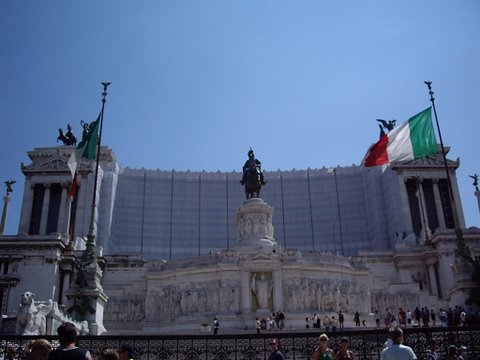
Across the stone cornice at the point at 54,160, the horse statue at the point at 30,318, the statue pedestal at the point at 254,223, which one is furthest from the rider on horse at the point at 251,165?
the stone cornice at the point at 54,160

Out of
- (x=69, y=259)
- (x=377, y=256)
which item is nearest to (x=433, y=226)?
(x=377, y=256)

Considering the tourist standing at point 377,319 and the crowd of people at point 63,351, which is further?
the tourist standing at point 377,319

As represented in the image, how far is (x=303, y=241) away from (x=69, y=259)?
34.5 m

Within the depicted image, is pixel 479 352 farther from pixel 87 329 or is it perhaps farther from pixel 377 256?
pixel 377 256

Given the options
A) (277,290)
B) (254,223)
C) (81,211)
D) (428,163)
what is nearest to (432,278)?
(428,163)

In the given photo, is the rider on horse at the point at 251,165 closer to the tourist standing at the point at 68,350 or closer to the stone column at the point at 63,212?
the stone column at the point at 63,212

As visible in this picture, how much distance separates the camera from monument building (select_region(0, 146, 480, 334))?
40.3 m

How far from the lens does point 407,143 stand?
1363 inches

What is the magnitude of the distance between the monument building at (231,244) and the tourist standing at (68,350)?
59.7 ft

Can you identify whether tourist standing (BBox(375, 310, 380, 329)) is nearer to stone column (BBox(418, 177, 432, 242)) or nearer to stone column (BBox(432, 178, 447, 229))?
stone column (BBox(418, 177, 432, 242))

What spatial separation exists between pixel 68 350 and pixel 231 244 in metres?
70.8

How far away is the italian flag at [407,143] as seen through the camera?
112 feet

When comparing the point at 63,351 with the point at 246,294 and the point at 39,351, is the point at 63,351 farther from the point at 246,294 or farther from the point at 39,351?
the point at 246,294

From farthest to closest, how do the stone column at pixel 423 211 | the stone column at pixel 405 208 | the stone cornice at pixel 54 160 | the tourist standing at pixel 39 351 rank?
the stone cornice at pixel 54 160 < the stone column at pixel 405 208 < the stone column at pixel 423 211 < the tourist standing at pixel 39 351
